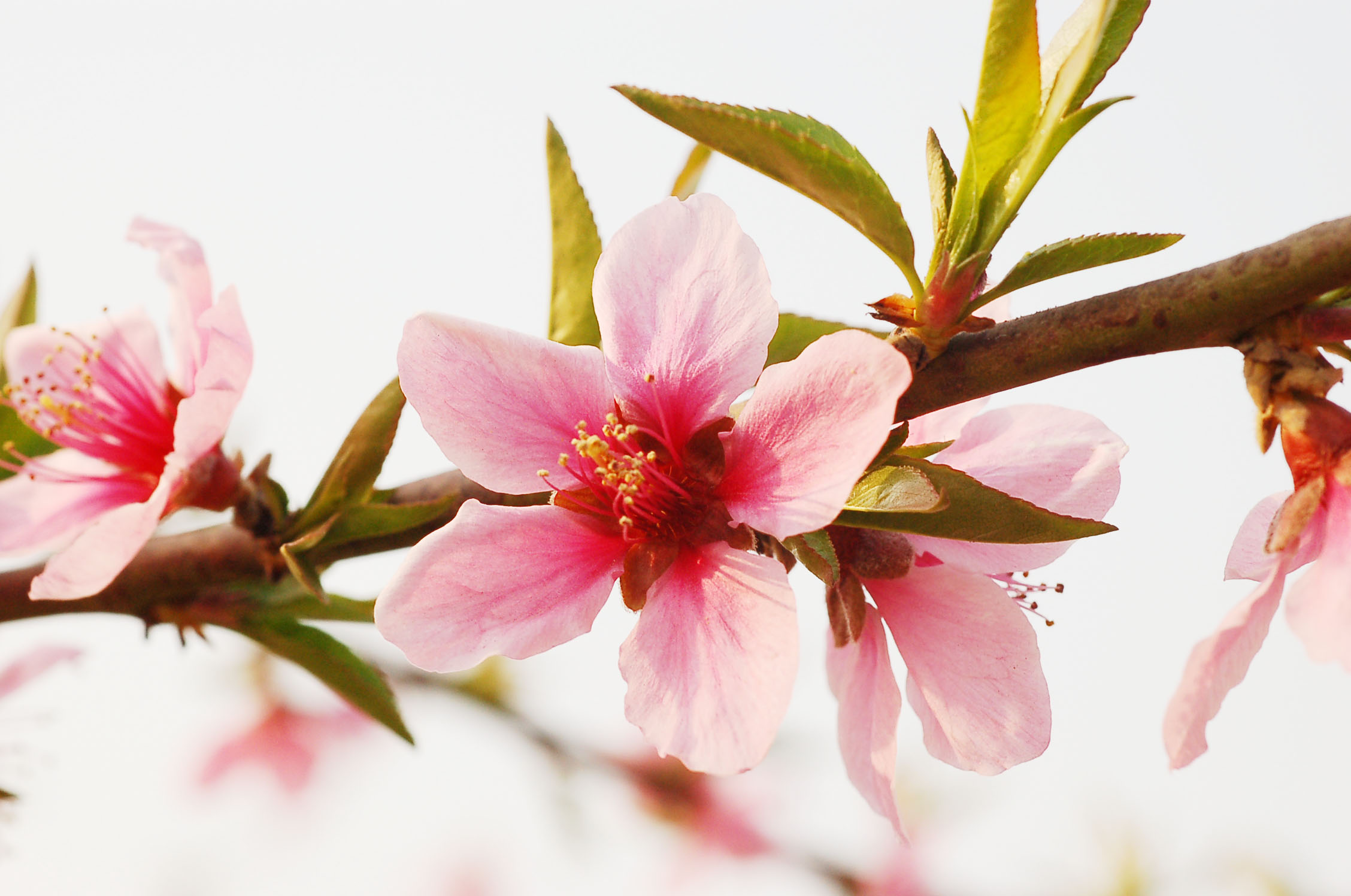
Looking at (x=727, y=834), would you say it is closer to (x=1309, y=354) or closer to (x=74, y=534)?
(x=74, y=534)

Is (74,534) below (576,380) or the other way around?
below

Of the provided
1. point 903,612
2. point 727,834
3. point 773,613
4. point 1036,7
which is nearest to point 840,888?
point 727,834

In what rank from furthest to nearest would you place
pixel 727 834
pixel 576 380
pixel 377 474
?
pixel 727 834 → pixel 377 474 → pixel 576 380

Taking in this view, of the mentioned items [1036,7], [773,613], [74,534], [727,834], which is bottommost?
[727,834]

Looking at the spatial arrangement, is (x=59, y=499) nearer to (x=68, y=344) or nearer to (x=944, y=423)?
(x=68, y=344)

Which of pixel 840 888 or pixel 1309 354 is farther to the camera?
pixel 840 888

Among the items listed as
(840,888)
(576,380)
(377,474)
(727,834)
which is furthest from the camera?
(727,834)

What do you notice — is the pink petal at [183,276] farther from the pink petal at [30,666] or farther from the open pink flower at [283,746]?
the open pink flower at [283,746]

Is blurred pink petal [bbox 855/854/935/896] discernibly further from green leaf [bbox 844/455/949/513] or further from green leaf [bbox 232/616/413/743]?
green leaf [bbox 844/455/949/513]
